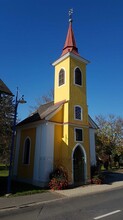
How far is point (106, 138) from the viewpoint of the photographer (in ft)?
125

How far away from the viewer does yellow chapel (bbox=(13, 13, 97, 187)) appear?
17.7m

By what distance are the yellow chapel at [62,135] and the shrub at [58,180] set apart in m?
0.70

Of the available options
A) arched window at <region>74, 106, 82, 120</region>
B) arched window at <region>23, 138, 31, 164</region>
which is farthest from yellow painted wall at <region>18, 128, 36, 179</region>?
arched window at <region>74, 106, 82, 120</region>

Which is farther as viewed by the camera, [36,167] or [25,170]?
[25,170]

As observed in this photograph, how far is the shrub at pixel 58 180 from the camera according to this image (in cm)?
1535

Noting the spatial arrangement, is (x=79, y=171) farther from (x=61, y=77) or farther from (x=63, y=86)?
(x=61, y=77)

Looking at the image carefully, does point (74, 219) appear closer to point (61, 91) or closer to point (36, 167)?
point (36, 167)

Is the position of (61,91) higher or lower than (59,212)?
higher

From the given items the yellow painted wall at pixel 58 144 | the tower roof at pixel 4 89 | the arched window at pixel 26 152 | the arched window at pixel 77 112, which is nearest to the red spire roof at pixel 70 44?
the arched window at pixel 77 112

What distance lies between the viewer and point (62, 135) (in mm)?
18938

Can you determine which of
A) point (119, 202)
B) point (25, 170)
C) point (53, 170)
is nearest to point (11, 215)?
point (119, 202)

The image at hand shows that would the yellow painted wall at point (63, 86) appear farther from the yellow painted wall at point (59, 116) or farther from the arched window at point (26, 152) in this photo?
the arched window at point (26, 152)

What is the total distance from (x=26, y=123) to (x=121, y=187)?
37.1ft

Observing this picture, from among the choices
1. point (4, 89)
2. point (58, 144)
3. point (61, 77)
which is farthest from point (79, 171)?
point (4, 89)
